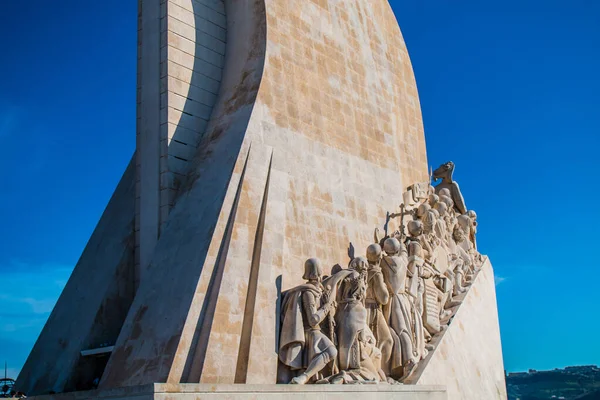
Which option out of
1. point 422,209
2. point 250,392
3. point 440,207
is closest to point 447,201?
point 440,207

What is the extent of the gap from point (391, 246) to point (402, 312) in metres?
0.74

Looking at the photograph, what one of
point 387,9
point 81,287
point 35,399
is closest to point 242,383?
point 35,399

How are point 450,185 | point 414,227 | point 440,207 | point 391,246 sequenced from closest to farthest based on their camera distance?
1. point 391,246
2. point 414,227
3. point 440,207
4. point 450,185

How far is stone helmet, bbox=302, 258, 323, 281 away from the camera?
7.60 m

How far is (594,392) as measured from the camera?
26.1m

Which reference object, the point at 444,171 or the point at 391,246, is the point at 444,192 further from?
the point at 391,246

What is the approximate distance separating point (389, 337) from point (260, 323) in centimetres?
187

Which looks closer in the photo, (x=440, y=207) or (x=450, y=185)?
(x=440, y=207)

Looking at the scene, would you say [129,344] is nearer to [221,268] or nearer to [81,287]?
[221,268]

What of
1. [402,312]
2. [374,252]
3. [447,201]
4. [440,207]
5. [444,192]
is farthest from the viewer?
[444,192]

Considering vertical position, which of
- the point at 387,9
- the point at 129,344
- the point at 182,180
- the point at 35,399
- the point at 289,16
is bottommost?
the point at 35,399

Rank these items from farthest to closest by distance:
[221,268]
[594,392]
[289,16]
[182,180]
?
[594,392] < [289,16] < [182,180] < [221,268]

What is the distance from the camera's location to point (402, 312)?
8602 mm

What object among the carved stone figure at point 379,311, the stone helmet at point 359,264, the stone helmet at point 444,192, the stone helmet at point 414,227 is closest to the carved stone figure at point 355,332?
the stone helmet at point 359,264
